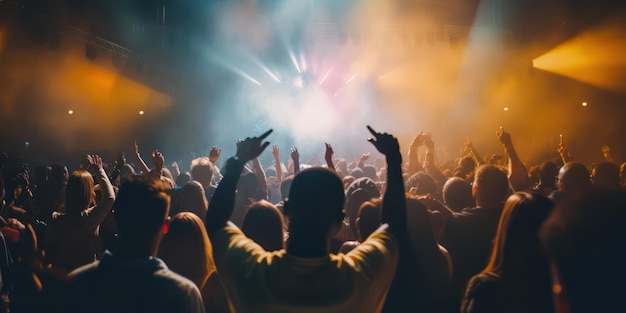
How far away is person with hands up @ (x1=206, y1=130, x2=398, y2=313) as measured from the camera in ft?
4.51

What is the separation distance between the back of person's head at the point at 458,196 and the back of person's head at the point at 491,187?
59cm

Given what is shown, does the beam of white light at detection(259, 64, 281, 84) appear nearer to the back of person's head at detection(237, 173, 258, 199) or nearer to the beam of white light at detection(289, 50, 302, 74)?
the beam of white light at detection(289, 50, 302, 74)

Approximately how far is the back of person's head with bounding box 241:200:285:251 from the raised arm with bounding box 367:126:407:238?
2.98 ft

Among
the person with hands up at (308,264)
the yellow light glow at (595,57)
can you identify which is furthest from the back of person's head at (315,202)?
the yellow light glow at (595,57)

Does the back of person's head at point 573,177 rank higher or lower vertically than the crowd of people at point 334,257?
higher

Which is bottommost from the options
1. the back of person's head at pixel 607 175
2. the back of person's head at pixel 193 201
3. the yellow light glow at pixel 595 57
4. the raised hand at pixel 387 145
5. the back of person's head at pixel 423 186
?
the back of person's head at pixel 193 201

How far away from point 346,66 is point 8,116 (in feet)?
43.1

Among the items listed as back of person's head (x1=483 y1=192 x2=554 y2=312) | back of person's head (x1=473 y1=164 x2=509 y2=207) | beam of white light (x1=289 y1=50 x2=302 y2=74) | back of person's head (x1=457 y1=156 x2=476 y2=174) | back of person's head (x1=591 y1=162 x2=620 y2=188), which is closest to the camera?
back of person's head (x1=483 y1=192 x2=554 y2=312)

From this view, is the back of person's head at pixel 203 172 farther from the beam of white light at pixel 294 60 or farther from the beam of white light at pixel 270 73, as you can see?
the beam of white light at pixel 270 73

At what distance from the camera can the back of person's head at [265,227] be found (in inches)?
97.7

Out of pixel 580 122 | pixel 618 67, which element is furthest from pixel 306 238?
pixel 580 122

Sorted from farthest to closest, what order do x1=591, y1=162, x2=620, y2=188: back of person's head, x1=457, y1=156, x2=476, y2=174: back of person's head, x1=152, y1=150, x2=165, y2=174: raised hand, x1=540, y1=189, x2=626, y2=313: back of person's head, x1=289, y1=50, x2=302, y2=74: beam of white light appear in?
x1=289, y1=50, x2=302, y2=74: beam of white light
x1=457, y1=156, x2=476, y2=174: back of person's head
x1=152, y1=150, x2=165, y2=174: raised hand
x1=591, y1=162, x2=620, y2=188: back of person's head
x1=540, y1=189, x2=626, y2=313: back of person's head

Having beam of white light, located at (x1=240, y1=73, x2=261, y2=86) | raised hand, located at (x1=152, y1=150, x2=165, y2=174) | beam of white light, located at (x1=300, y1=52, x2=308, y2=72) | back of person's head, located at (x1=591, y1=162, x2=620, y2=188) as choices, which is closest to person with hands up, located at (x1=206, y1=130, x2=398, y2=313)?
raised hand, located at (x1=152, y1=150, x2=165, y2=174)

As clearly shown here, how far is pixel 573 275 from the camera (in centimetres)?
126
